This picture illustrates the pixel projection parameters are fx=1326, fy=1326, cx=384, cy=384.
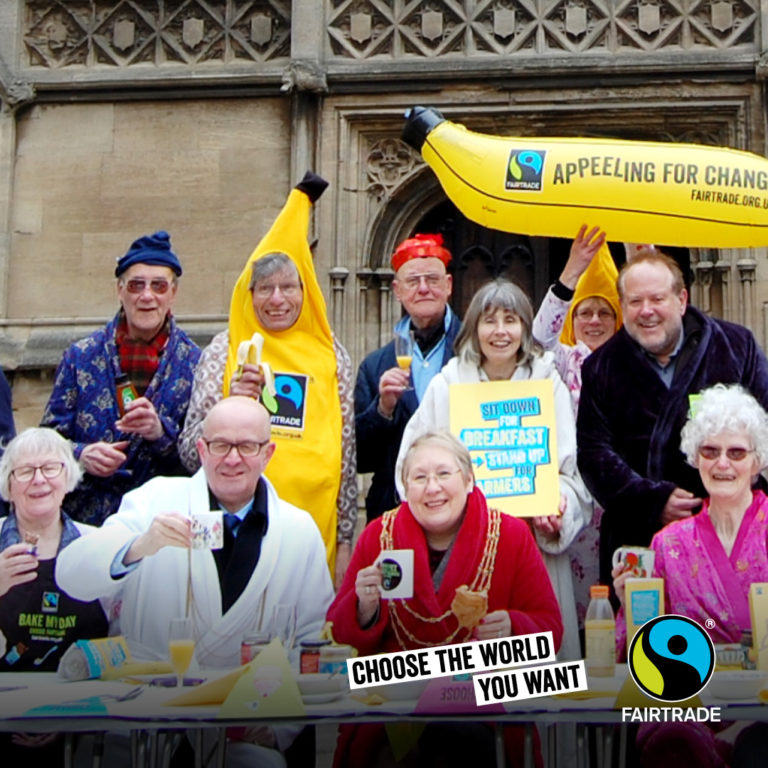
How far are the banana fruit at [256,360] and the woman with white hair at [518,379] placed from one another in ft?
1.85

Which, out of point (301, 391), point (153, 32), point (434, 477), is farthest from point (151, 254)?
point (153, 32)

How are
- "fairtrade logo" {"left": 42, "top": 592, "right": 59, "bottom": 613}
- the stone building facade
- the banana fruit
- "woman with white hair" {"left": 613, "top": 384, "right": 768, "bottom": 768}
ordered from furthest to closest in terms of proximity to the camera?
the stone building facade < the banana fruit < "fairtrade logo" {"left": 42, "top": 592, "right": 59, "bottom": 613} < "woman with white hair" {"left": 613, "top": 384, "right": 768, "bottom": 768}

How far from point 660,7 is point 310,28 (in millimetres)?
2350

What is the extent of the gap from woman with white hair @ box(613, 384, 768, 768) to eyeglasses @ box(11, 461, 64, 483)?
188cm

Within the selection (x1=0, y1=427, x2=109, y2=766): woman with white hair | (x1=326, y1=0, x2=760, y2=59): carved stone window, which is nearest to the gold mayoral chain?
(x1=0, y1=427, x2=109, y2=766): woman with white hair

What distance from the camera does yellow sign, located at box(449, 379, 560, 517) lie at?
15.8 feet

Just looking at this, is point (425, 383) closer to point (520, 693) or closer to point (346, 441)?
point (346, 441)

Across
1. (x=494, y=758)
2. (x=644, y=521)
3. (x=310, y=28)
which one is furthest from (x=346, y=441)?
(x=310, y=28)

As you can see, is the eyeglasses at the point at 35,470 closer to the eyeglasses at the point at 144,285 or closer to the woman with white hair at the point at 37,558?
the woman with white hair at the point at 37,558

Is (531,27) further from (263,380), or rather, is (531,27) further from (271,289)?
(263,380)

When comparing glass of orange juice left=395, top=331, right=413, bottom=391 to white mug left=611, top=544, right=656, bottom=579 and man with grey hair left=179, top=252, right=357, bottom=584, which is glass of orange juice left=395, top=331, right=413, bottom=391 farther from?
white mug left=611, top=544, right=656, bottom=579

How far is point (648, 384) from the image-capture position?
16.0ft

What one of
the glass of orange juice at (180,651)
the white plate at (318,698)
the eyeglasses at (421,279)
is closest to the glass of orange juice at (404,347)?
the eyeglasses at (421,279)

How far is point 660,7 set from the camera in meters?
8.87
